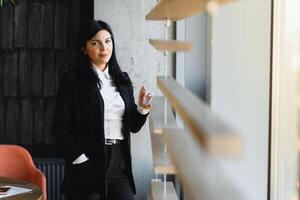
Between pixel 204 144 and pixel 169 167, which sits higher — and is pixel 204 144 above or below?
above

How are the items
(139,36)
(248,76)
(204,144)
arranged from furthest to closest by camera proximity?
(139,36), (248,76), (204,144)

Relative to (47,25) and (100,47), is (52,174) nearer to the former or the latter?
A: (47,25)

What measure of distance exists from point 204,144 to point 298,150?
8.09 feet

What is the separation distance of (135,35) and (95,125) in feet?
3.01

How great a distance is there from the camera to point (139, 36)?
4027 mm

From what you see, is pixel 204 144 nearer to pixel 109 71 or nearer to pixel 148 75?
pixel 109 71

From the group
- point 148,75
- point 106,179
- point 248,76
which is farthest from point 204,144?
point 148,75

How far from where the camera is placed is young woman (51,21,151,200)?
3.33m

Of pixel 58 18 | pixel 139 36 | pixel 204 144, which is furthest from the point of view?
pixel 58 18

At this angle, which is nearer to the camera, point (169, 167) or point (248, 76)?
point (169, 167)

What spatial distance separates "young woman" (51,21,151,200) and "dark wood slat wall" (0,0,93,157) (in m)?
0.88

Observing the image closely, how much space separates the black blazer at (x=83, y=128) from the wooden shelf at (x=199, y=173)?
62.2 inches

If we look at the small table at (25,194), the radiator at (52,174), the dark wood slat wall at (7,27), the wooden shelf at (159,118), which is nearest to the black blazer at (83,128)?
the small table at (25,194)

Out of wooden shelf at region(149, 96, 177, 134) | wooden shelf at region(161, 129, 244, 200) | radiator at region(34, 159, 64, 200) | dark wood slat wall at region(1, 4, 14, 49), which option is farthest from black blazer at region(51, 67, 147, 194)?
wooden shelf at region(161, 129, 244, 200)
